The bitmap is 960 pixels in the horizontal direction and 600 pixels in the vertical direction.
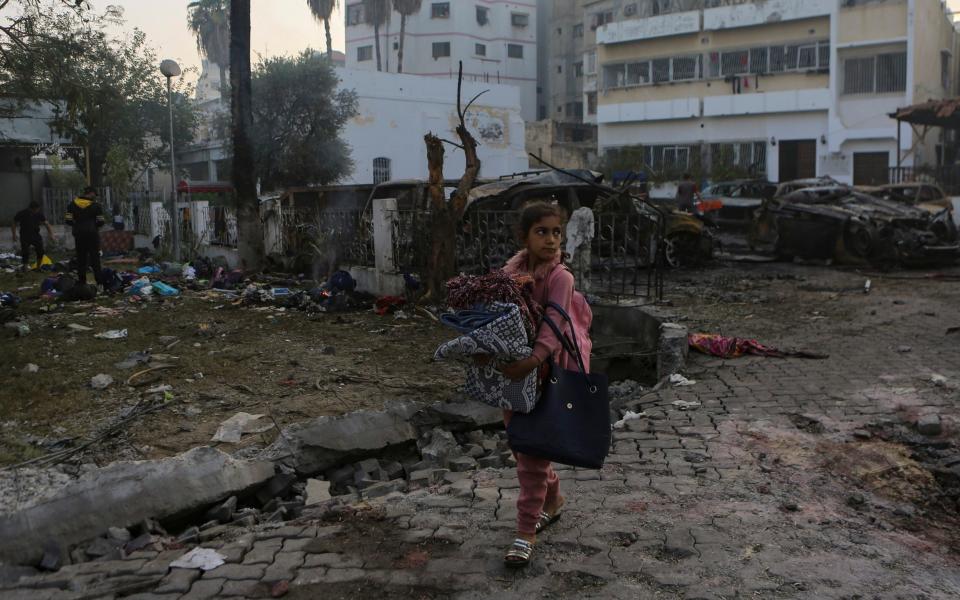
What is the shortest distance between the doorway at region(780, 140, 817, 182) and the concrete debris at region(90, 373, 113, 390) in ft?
106

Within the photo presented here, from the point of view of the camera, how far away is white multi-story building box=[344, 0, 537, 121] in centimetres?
5344

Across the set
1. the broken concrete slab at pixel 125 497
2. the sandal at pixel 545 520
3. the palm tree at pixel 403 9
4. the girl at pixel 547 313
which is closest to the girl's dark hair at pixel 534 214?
the girl at pixel 547 313

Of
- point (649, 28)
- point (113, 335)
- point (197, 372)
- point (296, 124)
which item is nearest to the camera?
point (197, 372)

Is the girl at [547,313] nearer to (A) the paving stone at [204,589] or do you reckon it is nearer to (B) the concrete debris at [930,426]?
(A) the paving stone at [204,589]

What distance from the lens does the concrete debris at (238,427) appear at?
17.4 ft

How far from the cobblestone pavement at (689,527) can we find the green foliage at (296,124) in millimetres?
23574

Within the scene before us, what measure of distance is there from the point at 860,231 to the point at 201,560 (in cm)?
1361

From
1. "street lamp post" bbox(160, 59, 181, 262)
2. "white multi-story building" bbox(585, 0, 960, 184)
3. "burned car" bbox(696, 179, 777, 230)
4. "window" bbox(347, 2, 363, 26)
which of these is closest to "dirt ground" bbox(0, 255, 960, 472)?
"street lamp post" bbox(160, 59, 181, 262)

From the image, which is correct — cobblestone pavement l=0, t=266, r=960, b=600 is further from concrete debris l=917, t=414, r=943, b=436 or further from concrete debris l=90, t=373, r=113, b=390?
concrete debris l=90, t=373, r=113, b=390

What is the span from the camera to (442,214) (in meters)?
10.0

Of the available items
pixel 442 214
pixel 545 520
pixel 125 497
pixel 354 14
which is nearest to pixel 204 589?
pixel 125 497

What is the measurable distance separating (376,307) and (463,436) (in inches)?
204

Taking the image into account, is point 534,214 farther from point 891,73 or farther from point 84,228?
point 891,73

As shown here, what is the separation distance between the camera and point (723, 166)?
35688mm
